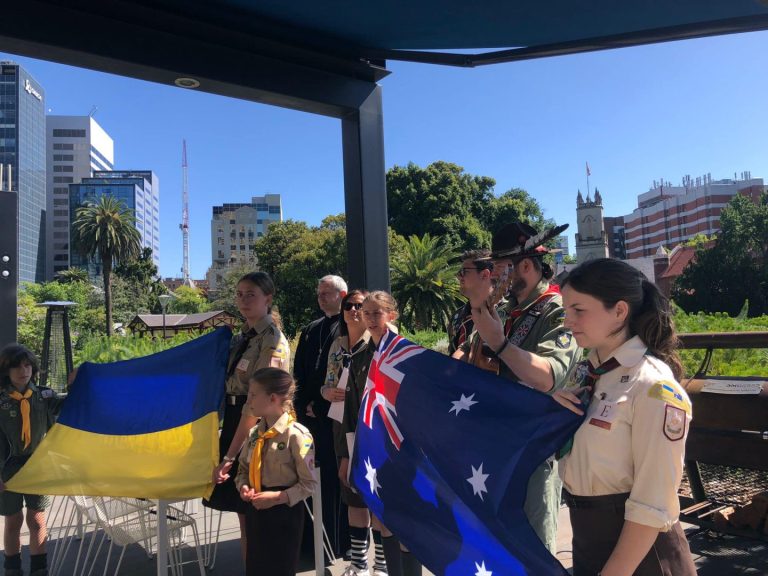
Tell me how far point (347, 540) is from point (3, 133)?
15706cm

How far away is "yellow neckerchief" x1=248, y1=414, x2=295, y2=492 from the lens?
10.4 ft

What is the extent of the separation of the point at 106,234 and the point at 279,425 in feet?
200

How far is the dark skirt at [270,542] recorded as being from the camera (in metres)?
3.12

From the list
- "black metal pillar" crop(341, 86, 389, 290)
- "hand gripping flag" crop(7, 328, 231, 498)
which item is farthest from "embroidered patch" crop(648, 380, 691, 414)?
"black metal pillar" crop(341, 86, 389, 290)

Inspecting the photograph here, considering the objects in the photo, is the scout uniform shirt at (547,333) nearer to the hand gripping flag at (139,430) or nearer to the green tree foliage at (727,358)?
the hand gripping flag at (139,430)

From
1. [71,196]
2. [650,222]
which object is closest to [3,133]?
[71,196]

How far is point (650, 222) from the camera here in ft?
467

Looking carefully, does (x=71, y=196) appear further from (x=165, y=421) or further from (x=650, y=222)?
(x=165, y=421)

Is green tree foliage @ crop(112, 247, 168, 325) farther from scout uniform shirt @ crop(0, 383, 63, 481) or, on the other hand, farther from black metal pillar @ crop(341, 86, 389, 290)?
black metal pillar @ crop(341, 86, 389, 290)

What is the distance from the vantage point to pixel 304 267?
41.5 meters

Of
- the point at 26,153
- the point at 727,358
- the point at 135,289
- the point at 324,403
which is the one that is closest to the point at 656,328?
the point at 324,403

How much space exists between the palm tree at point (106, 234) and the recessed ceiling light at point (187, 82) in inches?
2304

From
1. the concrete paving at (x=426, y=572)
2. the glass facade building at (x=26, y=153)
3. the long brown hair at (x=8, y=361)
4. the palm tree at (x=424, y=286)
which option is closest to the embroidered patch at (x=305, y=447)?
the concrete paving at (x=426, y=572)

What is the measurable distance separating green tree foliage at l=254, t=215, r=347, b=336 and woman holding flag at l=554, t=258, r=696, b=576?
38040mm
